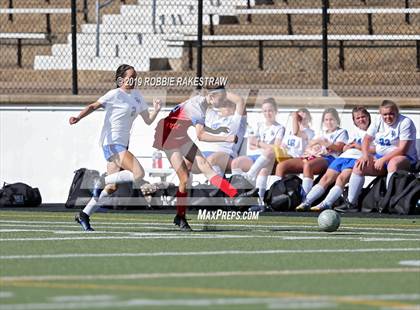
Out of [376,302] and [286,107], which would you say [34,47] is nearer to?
[286,107]

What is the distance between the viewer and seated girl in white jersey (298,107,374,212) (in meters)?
18.4

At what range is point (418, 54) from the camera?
23031mm

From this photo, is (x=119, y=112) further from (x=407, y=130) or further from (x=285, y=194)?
(x=407, y=130)

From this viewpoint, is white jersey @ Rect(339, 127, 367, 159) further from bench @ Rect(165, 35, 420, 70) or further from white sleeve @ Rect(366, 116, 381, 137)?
bench @ Rect(165, 35, 420, 70)

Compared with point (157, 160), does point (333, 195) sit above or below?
below

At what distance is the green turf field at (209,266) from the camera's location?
843 centimetres

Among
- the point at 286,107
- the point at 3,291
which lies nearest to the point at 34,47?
the point at 286,107

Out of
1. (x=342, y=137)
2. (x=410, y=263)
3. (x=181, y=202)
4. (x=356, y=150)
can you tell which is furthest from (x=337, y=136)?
(x=410, y=263)

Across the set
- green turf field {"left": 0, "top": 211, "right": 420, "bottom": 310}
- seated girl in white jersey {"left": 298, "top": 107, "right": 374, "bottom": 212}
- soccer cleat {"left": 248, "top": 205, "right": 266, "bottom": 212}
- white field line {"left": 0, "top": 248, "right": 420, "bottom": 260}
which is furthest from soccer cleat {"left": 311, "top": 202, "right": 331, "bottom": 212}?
white field line {"left": 0, "top": 248, "right": 420, "bottom": 260}

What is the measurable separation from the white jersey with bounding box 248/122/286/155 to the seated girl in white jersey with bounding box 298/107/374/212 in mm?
1024

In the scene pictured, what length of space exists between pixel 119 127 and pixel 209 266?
16.7 feet

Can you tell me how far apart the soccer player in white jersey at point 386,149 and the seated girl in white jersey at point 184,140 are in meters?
3.03

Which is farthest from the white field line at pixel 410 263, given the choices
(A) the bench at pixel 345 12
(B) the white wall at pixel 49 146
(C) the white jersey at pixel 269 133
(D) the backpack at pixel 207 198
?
(A) the bench at pixel 345 12

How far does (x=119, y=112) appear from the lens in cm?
1561
